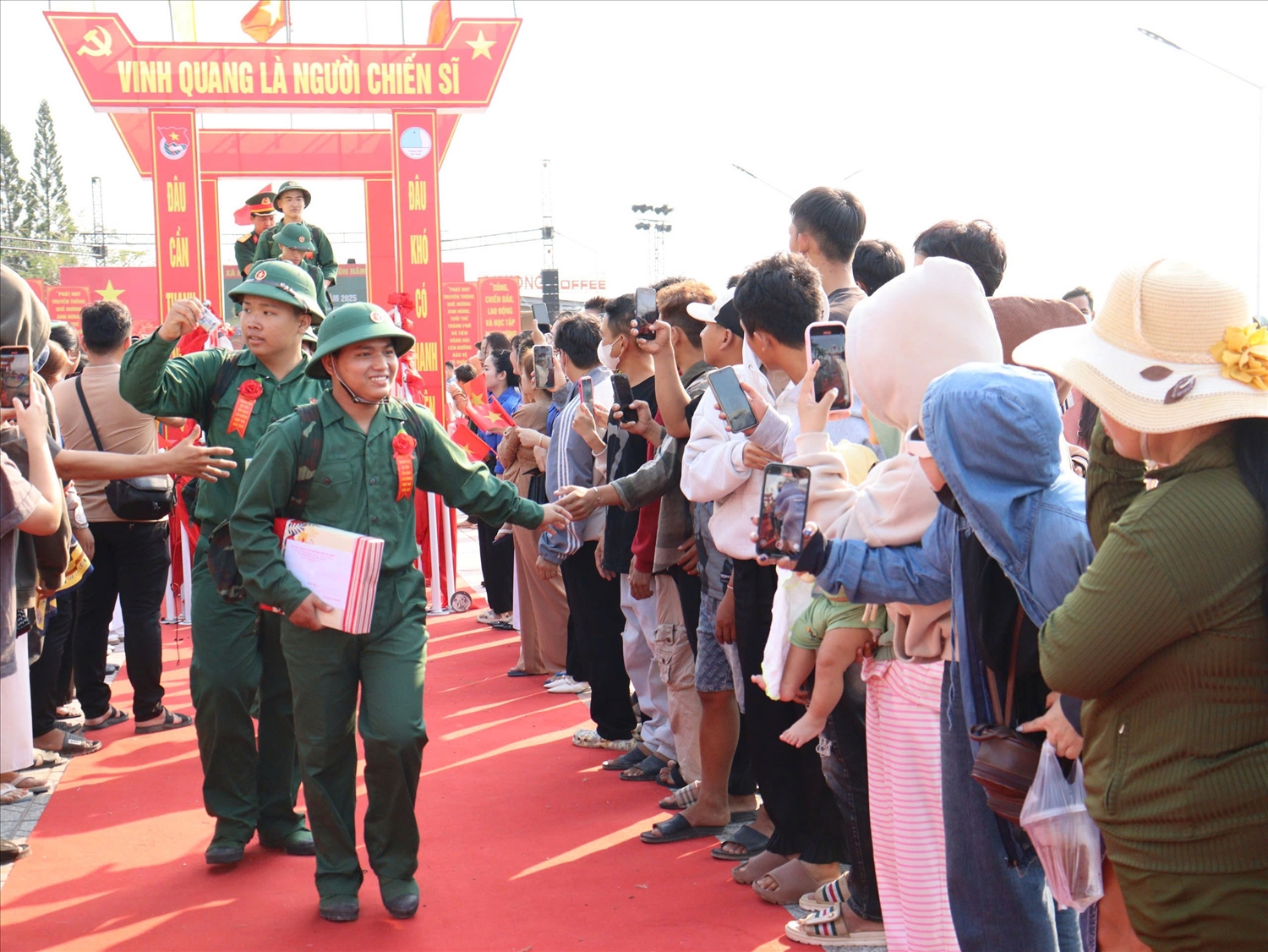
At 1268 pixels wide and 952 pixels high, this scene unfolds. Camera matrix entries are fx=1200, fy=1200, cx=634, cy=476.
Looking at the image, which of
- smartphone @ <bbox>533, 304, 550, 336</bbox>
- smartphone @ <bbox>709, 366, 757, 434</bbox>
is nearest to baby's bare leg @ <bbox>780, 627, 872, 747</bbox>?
smartphone @ <bbox>709, 366, 757, 434</bbox>

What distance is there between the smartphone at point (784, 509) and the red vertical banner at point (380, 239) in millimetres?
14356

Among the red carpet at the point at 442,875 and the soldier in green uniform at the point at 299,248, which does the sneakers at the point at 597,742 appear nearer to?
the red carpet at the point at 442,875

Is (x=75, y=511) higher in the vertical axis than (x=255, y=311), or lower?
lower

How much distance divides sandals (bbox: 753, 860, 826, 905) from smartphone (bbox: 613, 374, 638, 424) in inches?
73.8

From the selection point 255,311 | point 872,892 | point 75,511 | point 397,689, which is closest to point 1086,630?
point 872,892

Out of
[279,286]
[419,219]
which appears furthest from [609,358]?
[419,219]

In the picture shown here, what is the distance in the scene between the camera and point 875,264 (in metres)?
4.42

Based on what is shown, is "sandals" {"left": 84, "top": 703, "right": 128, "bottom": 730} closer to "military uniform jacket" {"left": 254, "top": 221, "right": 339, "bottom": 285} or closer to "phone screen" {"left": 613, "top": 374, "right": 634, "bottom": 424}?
"military uniform jacket" {"left": 254, "top": 221, "right": 339, "bottom": 285}

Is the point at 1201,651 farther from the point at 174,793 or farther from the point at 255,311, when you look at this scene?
the point at 174,793

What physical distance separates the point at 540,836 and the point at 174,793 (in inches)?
80.3

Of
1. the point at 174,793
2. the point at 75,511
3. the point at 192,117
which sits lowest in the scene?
the point at 174,793

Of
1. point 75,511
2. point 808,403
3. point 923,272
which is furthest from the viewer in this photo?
point 75,511

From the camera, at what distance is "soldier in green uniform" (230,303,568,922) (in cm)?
419

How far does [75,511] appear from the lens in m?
5.50
